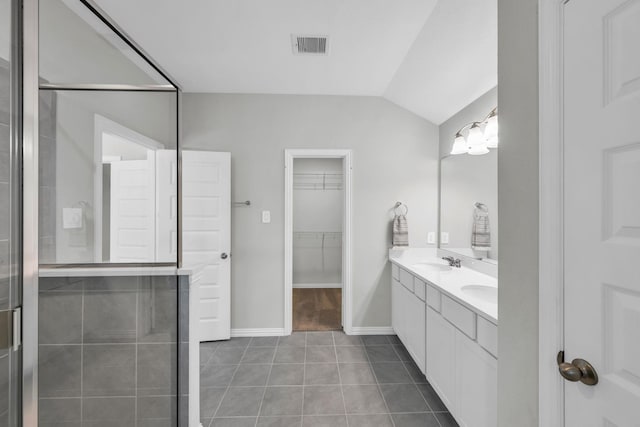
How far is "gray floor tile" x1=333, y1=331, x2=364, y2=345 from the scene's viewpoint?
9.41 feet

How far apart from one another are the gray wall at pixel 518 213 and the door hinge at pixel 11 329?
1.53m

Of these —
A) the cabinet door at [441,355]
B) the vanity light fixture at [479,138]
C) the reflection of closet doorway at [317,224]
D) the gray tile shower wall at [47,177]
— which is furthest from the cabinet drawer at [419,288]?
the reflection of closet doorway at [317,224]

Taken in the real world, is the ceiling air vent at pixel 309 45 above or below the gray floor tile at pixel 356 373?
above

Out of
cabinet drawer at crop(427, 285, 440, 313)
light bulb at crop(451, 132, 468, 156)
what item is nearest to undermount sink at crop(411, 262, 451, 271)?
cabinet drawer at crop(427, 285, 440, 313)

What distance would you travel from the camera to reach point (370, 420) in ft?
5.93

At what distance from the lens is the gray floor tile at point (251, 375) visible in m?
2.21

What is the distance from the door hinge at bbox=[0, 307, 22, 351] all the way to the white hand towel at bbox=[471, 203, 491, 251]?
101 inches

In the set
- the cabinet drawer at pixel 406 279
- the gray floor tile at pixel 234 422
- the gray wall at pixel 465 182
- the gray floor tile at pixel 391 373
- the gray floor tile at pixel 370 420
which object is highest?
the gray wall at pixel 465 182

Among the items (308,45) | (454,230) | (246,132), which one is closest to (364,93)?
(308,45)

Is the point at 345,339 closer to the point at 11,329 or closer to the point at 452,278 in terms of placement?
the point at 452,278

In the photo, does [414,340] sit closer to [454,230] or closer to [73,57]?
[454,230]

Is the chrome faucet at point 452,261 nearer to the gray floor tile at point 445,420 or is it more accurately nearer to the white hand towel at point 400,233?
the white hand towel at point 400,233

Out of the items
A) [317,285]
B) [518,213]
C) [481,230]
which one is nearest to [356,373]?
[481,230]
